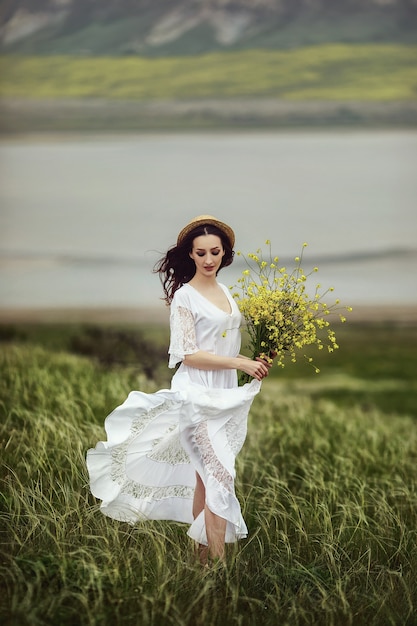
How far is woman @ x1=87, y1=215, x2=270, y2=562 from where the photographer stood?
2.96m

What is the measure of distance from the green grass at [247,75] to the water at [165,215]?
0.71m

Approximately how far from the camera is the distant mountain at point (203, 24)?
31.6ft

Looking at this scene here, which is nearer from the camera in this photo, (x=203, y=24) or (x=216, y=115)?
(x=203, y=24)

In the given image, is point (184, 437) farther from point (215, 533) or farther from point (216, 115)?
point (216, 115)

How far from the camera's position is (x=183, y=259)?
314 centimetres

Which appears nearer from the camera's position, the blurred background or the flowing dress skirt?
the flowing dress skirt

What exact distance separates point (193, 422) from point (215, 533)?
365mm

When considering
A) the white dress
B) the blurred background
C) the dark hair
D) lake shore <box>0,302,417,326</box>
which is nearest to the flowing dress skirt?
the white dress

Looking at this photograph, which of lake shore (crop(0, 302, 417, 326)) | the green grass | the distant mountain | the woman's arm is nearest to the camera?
the woman's arm

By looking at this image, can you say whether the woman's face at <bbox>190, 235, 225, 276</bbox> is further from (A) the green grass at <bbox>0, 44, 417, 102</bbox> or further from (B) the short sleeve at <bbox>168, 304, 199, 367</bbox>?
(A) the green grass at <bbox>0, 44, 417, 102</bbox>

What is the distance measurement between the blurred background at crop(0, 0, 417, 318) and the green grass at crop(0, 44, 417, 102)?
0.05 ft

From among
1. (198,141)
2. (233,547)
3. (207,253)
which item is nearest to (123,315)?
(198,141)

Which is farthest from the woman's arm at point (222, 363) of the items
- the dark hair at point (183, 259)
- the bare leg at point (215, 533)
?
the bare leg at point (215, 533)

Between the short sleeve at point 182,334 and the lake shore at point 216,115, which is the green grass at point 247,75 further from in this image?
the short sleeve at point 182,334
